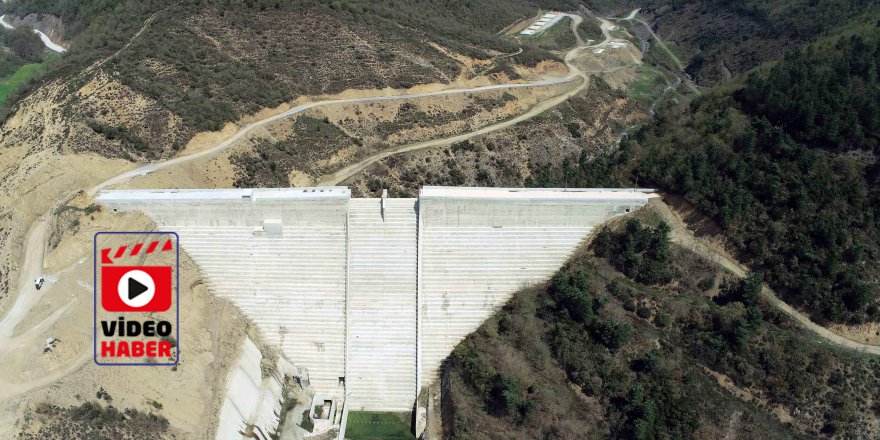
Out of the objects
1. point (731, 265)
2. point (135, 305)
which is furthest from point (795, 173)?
point (135, 305)

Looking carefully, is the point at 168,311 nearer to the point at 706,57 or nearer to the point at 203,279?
the point at 203,279

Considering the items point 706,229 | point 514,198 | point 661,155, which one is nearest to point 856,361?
point 706,229

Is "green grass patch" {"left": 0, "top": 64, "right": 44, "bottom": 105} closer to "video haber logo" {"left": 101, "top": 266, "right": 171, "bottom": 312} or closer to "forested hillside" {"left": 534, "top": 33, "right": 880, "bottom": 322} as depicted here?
"video haber logo" {"left": 101, "top": 266, "right": 171, "bottom": 312}

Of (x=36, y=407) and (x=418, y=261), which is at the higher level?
(x=418, y=261)

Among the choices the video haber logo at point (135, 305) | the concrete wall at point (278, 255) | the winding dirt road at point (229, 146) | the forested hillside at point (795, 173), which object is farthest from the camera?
the concrete wall at point (278, 255)

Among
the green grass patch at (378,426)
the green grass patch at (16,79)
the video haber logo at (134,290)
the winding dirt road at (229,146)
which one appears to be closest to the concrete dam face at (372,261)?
the green grass patch at (378,426)

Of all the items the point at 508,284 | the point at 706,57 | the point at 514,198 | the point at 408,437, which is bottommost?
the point at 408,437

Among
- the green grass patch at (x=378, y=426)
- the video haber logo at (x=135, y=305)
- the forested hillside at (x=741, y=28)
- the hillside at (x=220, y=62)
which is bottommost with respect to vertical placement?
the green grass patch at (x=378, y=426)

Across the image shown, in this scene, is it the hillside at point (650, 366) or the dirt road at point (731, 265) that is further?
the dirt road at point (731, 265)

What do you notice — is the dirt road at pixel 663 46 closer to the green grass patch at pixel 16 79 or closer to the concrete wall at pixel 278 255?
the concrete wall at pixel 278 255
